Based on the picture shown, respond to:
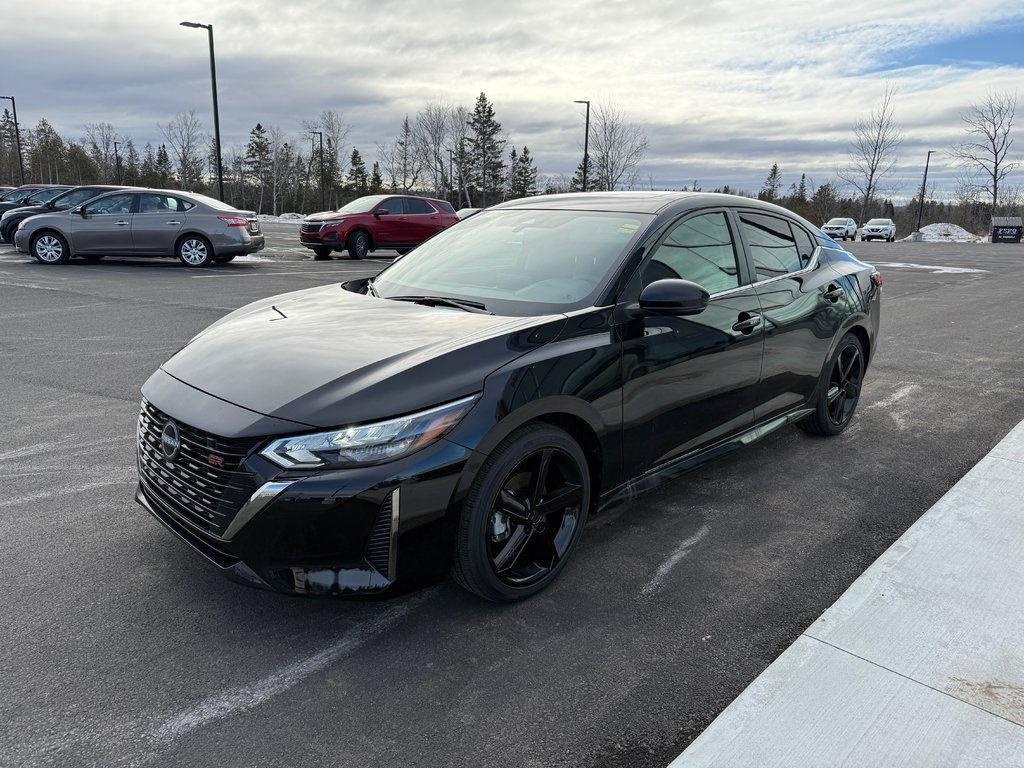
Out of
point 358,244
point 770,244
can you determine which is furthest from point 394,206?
point 770,244

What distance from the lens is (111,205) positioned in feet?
51.7

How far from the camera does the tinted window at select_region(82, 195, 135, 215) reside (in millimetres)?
15750

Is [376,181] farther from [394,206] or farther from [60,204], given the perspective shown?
[60,204]

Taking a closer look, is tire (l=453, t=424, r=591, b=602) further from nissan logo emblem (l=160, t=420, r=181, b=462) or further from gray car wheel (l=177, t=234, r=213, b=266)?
gray car wheel (l=177, t=234, r=213, b=266)

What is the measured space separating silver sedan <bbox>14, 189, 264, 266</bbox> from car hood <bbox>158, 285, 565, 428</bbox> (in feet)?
45.6

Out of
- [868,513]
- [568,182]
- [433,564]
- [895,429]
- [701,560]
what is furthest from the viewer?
[568,182]

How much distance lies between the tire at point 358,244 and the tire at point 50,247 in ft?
20.9

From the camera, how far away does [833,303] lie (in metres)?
4.93

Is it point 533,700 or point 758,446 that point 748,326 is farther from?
point 533,700

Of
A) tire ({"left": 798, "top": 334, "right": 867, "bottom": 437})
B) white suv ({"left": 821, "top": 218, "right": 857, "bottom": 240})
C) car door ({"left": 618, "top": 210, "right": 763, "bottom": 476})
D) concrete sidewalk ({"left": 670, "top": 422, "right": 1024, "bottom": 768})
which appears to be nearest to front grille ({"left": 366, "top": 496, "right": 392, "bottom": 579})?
concrete sidewalk ({"left": 670, "top": 422, "right": 1024, "bottom": 768})

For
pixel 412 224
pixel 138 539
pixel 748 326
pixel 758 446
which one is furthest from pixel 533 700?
pixel 412 224

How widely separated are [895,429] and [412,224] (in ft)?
53.6

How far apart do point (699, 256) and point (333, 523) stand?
241 centimetres

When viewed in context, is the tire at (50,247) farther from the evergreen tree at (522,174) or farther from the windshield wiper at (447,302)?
the evergreen tree at (522,174)
